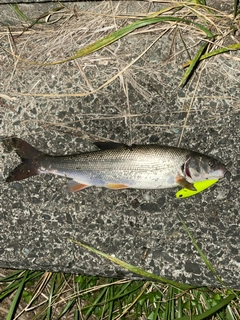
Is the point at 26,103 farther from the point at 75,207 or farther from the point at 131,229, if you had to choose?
the point at 131,229

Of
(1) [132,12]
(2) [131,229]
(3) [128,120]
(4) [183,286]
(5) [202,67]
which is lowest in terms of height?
(4) [183,286]

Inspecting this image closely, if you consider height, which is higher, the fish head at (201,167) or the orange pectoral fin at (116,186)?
the fish head at (201,167)

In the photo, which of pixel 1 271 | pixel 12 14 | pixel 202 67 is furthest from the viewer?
pixel 1 271

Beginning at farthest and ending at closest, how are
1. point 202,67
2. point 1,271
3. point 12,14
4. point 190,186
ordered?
point 1,271
point 12,14
point 202,67
point 190,186

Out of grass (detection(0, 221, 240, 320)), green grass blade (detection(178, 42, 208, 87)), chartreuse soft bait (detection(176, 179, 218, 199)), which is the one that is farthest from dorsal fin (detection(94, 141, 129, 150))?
grass (detection(0, 221, 240, 320))

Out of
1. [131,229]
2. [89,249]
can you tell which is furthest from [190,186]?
[89,249]

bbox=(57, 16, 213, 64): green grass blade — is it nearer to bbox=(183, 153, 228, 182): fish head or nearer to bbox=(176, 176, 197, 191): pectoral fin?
bbox=(183, 153, 228, 182): fish head

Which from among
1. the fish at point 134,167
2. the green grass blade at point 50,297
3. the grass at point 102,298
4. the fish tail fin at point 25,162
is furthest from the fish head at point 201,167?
the green grass blade at point 50,297

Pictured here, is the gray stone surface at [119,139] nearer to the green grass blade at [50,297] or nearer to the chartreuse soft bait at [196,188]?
the chartreuse soft bait at [196,188]
